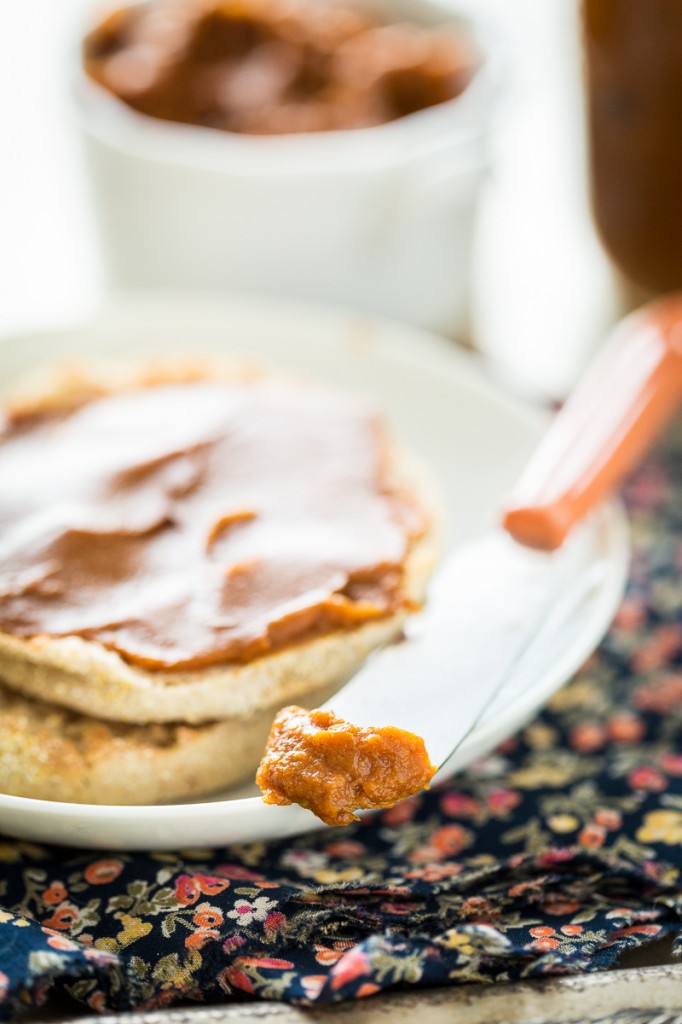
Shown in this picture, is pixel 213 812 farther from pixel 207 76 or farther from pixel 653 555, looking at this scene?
pixel 207 76

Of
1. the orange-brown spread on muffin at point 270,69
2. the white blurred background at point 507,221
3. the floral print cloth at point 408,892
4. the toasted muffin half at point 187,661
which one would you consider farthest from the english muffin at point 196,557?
the orange-brown spread on muffin at point 270,69

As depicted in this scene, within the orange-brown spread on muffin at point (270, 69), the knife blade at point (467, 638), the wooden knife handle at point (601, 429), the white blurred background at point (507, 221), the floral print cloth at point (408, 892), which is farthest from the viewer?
the white blurred background at point (507, 221)

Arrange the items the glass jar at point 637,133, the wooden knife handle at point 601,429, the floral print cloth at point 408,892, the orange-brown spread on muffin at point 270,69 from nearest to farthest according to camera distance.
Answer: the floral print cloth at point 408,892 → the wooden knife handle at point 601,429 → the glass jar at point 637,133 → the orange-brown spread on muffin at point 270,69

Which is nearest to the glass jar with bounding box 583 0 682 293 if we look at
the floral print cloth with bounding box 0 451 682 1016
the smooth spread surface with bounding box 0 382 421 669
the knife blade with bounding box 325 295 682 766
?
the knife blade with bounding box 325 295 682 766

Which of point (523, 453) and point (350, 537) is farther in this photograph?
point (523, 453)

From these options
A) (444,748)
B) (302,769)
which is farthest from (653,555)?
(302,769)

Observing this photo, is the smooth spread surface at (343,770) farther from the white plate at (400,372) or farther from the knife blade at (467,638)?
the white plate at (400,372)

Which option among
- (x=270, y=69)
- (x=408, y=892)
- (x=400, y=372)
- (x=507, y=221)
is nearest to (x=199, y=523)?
(x=408, y=892)
